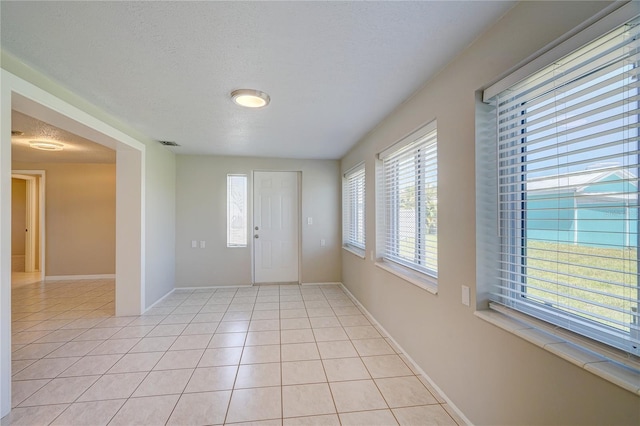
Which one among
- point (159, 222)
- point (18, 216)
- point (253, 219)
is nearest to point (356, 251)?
point (253, 219)

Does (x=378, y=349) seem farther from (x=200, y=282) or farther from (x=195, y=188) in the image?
(x=195, y=188)

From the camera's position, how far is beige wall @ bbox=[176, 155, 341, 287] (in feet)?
14.8

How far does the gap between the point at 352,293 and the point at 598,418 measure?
3254mm

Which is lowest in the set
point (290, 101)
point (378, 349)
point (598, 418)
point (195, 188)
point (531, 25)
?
point (378, 349)

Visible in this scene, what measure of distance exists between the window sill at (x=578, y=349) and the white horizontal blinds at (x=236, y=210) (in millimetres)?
4027

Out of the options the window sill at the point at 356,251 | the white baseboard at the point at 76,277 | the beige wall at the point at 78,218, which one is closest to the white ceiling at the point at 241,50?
the window sill at the point at 356,251

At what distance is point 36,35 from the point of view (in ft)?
4.95

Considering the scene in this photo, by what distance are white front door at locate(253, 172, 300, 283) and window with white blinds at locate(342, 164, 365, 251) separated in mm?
930

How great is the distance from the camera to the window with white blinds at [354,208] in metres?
3.93

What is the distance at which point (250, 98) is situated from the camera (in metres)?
2.21

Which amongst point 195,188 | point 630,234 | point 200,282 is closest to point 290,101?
point 630,234

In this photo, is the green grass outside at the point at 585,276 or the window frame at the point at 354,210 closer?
the green grass outside at the point at 585,276

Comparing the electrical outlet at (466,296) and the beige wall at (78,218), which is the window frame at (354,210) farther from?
the beige wall at (78,218)

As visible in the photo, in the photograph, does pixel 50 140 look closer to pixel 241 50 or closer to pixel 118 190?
pixel 118 190
